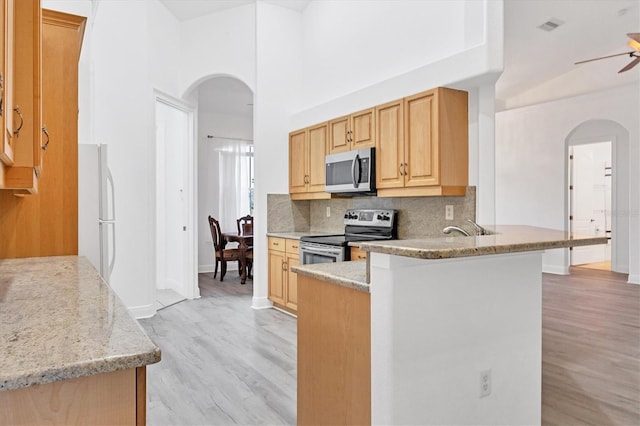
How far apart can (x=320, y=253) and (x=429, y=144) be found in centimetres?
154

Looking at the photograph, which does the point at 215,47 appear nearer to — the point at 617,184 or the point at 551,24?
the point at 551,24

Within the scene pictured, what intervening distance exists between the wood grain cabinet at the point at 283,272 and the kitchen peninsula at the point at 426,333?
249 centimetres

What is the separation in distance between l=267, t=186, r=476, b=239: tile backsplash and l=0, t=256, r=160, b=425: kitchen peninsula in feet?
9.90

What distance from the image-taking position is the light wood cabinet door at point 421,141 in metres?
3.46

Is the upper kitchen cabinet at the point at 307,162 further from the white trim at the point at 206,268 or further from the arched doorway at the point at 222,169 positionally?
the white trim at the point at 206,268

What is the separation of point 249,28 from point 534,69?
5009 millimetres

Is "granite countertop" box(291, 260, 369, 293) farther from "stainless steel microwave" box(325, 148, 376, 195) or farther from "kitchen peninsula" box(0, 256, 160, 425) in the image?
"stainless steel microwave" box(325, 148, 376, 195)

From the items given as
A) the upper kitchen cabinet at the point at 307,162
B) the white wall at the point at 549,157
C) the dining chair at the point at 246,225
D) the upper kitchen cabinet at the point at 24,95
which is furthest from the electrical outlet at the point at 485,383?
the white wall at the point at 549,157

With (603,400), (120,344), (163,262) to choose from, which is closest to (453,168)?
(603,400)

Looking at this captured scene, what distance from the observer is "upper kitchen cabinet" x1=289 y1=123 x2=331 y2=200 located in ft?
16.0

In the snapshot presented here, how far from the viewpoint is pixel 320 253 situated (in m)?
4.34

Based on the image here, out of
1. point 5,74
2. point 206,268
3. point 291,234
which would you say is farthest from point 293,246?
point 206,268

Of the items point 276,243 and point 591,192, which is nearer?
point 276,243

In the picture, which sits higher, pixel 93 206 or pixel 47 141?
pixel 47 141
